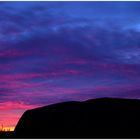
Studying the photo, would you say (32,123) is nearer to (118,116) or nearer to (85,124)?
(85,124)

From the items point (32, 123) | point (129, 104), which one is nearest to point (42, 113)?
point (32, 123)

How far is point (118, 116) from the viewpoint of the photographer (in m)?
21.3

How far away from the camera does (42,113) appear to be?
23.5 meters

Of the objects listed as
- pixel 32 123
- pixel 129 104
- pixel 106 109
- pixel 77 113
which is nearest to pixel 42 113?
pixel 32 123

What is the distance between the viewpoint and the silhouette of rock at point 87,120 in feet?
67.1

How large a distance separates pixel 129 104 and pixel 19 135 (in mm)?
7757

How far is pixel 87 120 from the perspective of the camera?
2133 centimetres

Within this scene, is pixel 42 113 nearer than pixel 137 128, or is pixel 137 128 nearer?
pixel 137 128

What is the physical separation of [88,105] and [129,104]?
2.72 metres

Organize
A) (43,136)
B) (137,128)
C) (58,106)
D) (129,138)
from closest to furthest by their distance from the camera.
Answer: (129,138) → (137,128) → (43,136) → (58,106)

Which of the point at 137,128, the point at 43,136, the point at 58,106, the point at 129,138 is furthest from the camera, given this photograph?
the point at 58,106

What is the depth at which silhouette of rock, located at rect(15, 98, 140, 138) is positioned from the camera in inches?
805

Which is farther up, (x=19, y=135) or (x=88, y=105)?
(x=88, y=105)

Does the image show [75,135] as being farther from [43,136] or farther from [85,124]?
[43,136]
